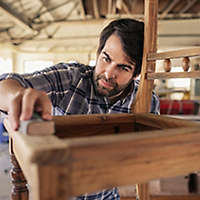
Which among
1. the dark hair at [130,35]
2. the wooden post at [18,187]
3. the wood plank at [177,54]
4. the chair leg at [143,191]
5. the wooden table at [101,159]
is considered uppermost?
the dark hair at [130,35]

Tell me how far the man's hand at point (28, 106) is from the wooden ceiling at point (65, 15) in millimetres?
4158

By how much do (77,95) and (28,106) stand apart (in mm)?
650

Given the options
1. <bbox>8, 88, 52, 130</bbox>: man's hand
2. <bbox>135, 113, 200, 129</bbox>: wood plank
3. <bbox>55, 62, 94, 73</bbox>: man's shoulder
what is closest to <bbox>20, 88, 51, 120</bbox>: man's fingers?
<bbox>8, 88, 52, 130</bbox>: man's hand

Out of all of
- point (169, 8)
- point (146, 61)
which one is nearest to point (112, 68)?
point (146, 61)

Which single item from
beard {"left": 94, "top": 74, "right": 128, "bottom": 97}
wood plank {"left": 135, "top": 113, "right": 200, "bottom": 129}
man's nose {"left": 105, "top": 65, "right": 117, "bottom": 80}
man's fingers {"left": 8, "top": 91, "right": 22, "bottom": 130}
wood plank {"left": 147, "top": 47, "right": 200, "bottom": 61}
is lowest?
wood plank {"left": 135, "top": 113, "right": 200, "bottom": 129}

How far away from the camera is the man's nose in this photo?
1.01 meters

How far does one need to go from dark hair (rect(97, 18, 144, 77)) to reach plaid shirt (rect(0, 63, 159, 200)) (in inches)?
8.0

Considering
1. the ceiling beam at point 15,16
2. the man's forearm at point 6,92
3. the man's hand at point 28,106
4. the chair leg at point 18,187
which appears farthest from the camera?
the ceiling beam at point 15,16

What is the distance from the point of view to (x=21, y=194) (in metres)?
0.71

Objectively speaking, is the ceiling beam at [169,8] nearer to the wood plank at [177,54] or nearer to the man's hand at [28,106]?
the wood plank at [177,54]

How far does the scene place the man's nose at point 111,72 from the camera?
1013 mm

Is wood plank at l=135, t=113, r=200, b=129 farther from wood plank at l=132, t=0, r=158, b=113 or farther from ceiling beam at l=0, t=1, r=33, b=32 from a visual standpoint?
ceiling beam at l=0, t=1, r=33, b=32

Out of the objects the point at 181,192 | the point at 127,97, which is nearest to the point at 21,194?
the point at 127,97

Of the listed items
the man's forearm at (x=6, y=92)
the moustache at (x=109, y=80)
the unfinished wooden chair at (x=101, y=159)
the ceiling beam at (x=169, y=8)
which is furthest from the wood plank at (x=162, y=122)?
the ceiling beam at (x=169, y=8)
